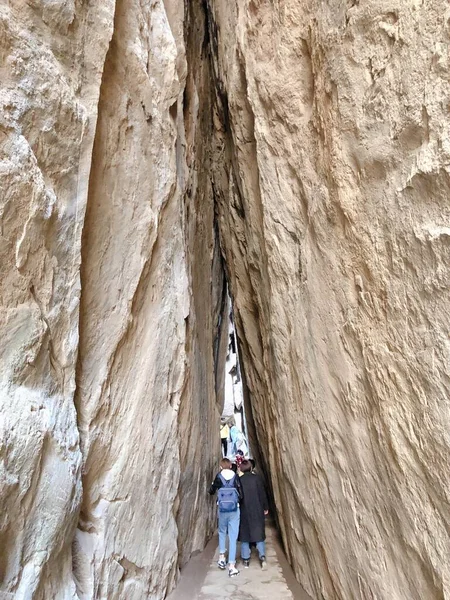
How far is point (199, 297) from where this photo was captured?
7.57 m

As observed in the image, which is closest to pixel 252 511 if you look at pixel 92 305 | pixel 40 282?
pixel 92 305

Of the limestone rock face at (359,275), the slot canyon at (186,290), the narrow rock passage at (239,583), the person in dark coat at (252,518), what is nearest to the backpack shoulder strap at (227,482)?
the person in dark coat at (252,518)

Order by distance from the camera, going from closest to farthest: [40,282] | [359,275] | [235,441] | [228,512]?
1. [40,282]
2. [359,275]
3. [228,512]
4. [235,441]

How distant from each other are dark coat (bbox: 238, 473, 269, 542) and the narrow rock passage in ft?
1.26

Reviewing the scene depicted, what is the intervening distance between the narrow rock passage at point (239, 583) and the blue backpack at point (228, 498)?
0.72 m

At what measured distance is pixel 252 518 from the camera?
223 inches

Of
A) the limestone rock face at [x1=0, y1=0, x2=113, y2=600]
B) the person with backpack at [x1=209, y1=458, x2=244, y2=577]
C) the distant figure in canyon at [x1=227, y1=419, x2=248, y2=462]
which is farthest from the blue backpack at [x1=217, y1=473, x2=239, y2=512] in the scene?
the distant figure in canyon at [x1=227, y1=419, x2=248, y2=462]

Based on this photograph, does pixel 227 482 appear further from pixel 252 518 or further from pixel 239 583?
pixel 239 583

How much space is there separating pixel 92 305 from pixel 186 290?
167cm

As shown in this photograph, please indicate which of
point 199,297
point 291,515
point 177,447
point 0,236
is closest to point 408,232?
point 0,236

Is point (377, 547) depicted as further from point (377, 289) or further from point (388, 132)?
point (388, 132)

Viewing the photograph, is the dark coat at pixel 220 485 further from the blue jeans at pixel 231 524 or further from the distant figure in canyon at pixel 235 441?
the distant figure in canyon at pixel 235 441

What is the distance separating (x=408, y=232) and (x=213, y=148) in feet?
23.0

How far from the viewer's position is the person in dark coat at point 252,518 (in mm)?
5656
